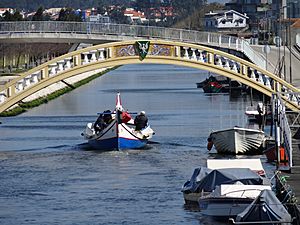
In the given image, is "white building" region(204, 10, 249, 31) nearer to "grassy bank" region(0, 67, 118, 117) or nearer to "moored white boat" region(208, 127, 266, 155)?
"grassy bank" region(0, 67, 118, 117)

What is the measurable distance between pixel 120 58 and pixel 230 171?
17879 millimetres

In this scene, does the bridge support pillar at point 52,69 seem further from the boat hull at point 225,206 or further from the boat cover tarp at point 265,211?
the boat cover tarp at point 265,211

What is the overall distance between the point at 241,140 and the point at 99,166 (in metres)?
5.65

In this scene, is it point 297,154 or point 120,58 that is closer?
point 297,154

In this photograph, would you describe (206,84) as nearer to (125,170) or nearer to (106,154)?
(106,154)

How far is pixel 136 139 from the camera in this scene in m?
46.2

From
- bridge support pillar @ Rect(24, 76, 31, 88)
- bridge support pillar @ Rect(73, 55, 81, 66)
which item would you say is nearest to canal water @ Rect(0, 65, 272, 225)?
bridge support pillar @ Rect(24, 76, 31, 88)

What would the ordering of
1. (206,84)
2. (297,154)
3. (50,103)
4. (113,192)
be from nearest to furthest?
(113,192), (297,154), (50,103), (206,84)

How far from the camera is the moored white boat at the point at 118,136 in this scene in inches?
1796

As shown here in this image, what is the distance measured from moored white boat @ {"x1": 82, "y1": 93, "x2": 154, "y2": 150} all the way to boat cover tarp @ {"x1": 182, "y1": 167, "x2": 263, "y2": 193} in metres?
14.5

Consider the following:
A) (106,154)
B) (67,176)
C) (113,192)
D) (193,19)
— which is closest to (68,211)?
(113,192)

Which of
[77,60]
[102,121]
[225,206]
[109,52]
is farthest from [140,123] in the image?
[225,206]

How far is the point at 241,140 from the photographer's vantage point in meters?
43.4

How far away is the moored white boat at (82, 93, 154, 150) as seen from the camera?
45625mm
